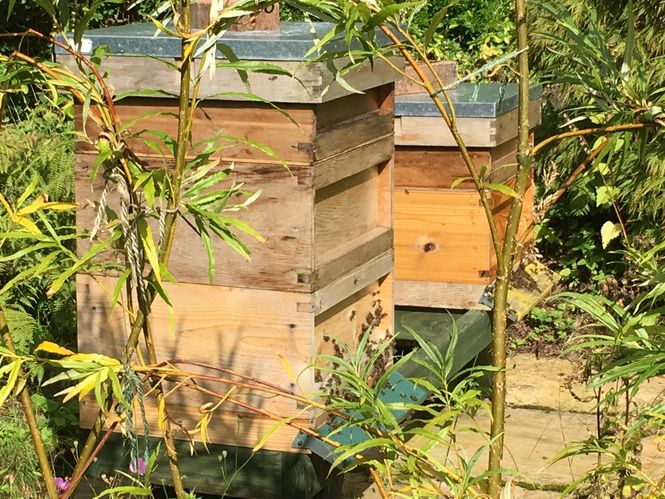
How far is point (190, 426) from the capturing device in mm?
3254

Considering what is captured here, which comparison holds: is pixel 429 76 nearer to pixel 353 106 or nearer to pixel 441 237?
pixel 441 237

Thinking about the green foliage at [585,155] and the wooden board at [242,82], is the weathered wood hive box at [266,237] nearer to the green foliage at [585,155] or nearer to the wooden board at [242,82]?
the wooden board at [242,82]

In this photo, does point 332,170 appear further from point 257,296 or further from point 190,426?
point 190,426

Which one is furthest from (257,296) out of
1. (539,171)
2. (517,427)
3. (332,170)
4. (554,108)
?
(554,108)

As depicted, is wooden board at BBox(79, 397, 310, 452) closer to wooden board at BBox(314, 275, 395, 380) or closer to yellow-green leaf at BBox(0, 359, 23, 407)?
wooden board at BBox(314, 275, 395, 380)

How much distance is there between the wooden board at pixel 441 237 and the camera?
14.8ft

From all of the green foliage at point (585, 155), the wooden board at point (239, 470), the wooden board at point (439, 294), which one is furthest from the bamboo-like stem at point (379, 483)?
the green foliage at point (585, 155)

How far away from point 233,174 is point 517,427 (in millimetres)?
2065

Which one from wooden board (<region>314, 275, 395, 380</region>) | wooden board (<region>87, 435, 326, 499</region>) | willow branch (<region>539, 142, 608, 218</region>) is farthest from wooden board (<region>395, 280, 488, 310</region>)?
willow branch (<region>539, 142, 608, 218</region>)

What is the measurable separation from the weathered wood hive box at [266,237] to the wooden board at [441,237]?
121 cm

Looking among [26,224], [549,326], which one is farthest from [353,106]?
[549,326]

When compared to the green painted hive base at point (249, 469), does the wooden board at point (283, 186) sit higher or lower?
higher

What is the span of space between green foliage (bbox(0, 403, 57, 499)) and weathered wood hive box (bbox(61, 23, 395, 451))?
0.28 m

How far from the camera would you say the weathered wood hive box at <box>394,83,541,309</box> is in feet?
14.8
